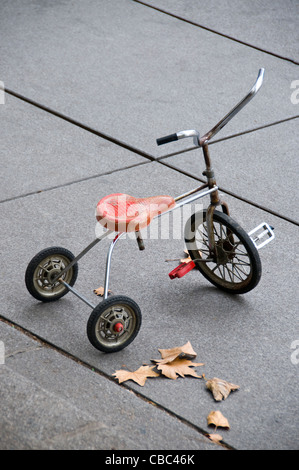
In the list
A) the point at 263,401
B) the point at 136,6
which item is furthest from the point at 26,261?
the point at 136,6

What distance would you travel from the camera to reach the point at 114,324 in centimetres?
331

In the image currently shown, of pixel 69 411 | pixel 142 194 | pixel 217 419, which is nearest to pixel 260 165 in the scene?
pixel 142 194

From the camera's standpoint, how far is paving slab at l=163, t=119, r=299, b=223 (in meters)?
4.98

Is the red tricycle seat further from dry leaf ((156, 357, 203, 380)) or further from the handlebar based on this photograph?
dry leaf ((156, 357, 203, 380))

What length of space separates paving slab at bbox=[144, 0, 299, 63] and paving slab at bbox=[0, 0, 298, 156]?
0.79ft

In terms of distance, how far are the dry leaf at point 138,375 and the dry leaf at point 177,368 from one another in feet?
0.17

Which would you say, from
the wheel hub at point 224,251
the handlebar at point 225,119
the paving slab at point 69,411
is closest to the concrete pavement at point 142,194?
the paving slab at point 69,411

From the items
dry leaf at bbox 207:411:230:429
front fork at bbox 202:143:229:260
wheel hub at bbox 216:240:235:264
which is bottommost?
dry leaf at bbox 207:411:230:429

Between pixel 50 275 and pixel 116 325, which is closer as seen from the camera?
pixel 116 325

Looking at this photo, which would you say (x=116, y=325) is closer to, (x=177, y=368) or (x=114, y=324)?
(x=114, y=324)

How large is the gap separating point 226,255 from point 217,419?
44.1 inches

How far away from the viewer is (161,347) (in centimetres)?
350

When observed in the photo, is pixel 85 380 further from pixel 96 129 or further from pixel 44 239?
pixel 96 129

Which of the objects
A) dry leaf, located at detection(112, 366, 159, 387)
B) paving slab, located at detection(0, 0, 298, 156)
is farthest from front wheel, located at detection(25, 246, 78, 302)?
paving slab, located at detection(0, 0, 298, 156)
